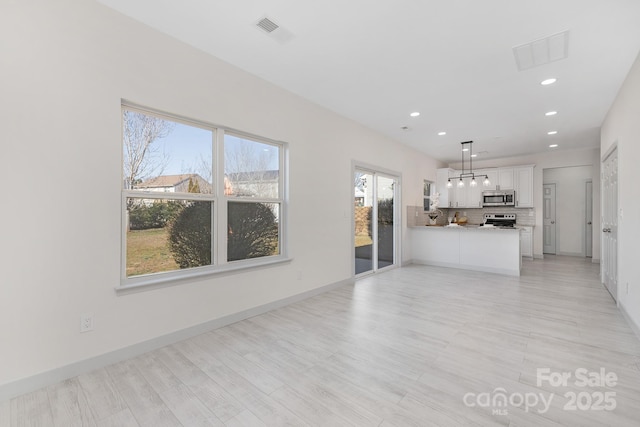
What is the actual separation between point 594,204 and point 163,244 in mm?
9278

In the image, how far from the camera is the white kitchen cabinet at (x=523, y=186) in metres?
7.59

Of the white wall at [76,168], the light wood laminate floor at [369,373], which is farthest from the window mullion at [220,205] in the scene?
the light wood laminate floor at [369,373]

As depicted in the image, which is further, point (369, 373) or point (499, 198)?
point (499, 198)

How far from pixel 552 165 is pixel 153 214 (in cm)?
910

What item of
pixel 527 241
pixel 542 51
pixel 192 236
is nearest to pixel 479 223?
pixel 527 241

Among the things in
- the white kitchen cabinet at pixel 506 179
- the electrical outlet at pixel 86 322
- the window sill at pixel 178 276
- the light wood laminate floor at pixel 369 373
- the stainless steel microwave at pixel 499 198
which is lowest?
the light wood laminate floor at pixel 369 373

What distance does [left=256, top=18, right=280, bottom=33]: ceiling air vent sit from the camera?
2.48 m

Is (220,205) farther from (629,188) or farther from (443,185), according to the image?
(443,185)

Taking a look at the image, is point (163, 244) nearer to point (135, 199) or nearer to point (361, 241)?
point (135, 199)

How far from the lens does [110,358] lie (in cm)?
233

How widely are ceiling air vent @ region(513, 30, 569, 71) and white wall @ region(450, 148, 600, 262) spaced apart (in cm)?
557

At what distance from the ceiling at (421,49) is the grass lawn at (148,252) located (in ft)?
6.19

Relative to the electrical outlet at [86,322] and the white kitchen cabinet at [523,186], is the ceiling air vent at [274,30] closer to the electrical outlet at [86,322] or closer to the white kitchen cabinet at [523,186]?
the electrical outlet at [86,322]

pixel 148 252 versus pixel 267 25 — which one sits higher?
pixel 267 25
